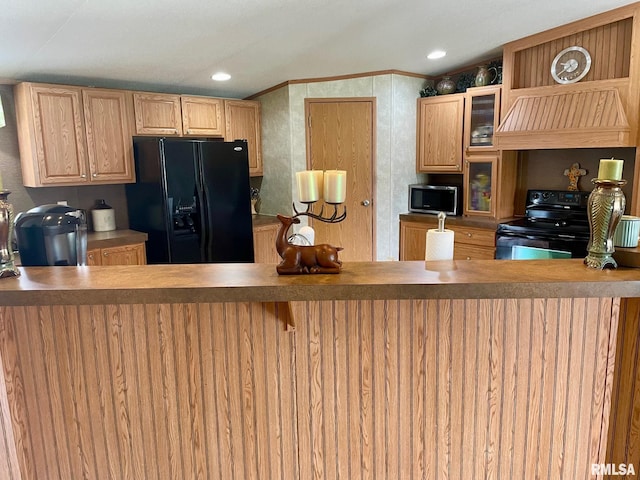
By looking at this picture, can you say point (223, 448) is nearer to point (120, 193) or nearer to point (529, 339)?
point (529, 339)

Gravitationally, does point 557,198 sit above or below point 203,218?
above

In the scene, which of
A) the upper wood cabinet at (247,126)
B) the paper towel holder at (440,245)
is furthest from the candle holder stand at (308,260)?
the upper wood cabinet at (247,126)

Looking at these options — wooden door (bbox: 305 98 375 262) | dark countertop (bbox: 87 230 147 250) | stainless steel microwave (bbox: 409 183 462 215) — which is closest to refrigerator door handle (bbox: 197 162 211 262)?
dark countertop (bbox: 87 230 147 250)

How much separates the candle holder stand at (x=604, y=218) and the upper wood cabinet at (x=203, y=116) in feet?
11.6

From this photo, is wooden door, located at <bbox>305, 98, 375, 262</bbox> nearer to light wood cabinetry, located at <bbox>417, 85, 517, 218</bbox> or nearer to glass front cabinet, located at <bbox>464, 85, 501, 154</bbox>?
light wood cabinetry, located at <bbox>417, 85, 517, 218</bbox>

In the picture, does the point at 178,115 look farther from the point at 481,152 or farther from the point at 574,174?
the point at 574,174

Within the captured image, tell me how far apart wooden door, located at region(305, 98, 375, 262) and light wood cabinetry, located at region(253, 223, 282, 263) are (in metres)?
0.47

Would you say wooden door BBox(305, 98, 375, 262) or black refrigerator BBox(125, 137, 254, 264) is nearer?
black refrigerator BBox(125, 137, 254, 264)

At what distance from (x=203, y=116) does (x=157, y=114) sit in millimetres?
461

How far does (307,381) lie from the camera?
5.36 ft

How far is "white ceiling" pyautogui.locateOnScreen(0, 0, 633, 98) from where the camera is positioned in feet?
8.27

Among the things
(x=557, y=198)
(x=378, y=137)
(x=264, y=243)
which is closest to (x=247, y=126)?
(x=264, y=243)

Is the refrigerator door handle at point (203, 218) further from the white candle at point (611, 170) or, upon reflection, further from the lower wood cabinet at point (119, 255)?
the white candle at point (611, 170)

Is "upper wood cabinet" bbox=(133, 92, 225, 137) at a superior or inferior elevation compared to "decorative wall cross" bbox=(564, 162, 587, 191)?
superior
